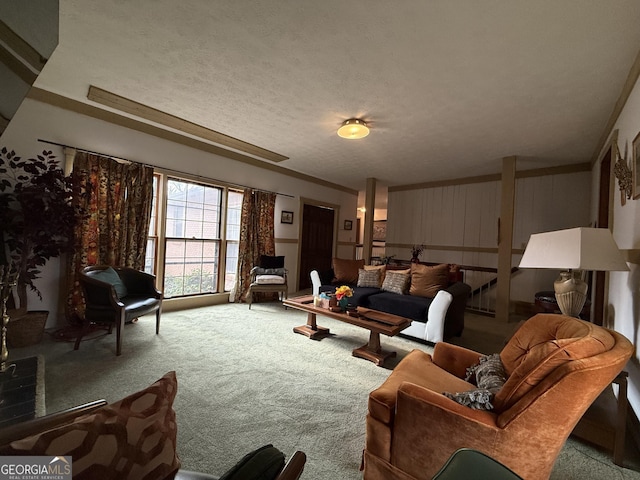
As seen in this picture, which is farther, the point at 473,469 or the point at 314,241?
the point at 314,241

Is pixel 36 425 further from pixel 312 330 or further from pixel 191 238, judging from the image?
pixel 191 238

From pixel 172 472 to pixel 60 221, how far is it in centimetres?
292

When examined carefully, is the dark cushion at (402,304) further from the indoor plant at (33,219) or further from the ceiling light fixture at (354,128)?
the indoor plant at (33,219)

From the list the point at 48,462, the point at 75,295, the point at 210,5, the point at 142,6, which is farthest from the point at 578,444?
the point at 75,295

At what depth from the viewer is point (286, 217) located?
566 centimetres

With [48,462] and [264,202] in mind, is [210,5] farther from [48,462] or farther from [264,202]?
[264,202]

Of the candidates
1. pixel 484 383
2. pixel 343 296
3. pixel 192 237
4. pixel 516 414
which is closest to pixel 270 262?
pixel 192 237

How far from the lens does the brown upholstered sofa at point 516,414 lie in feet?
3.12

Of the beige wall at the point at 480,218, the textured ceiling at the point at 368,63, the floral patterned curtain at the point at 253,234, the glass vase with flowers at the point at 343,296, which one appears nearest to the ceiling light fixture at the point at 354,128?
the textured ceiling at the point at 368,63

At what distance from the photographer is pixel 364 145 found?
4.05 m

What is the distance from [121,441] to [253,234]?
4515mm

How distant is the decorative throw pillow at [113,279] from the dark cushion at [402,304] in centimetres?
302

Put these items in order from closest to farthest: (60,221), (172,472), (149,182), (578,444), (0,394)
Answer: (172,472) → (578,444) → (0,394) → (60,221) → (149,182)

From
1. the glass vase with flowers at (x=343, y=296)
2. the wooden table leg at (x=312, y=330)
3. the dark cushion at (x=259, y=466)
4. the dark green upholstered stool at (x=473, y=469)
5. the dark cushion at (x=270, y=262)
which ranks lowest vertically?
the wooden table leg at (x=312, y=330)
